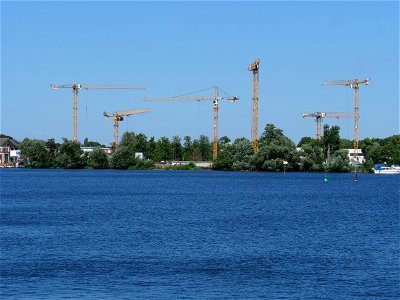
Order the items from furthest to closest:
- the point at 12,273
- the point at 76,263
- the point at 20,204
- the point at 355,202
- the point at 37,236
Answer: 1. the point at 355,202
2. the point at 20,204
3. the point at 37,236
4. the point at 76,263
5. the point at 12,273

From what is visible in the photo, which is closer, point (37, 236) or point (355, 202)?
point (37, 236)

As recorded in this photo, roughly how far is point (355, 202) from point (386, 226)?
98.0 ft

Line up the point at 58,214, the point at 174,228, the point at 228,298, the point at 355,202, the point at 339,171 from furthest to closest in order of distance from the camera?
the point at 339,171 < the point at 355,202 < the point at 58,214 < the point at 174,228 < the point at 228,298

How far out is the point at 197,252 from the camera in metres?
44.0

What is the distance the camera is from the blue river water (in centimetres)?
3434

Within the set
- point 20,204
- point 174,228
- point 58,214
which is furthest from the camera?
point 20,204

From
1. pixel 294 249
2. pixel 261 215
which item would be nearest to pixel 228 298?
pixel 294 249

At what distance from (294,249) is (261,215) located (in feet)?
75.4

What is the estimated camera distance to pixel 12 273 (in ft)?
122

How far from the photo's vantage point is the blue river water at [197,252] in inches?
1352

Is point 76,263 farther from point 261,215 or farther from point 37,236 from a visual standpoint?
point 261,215

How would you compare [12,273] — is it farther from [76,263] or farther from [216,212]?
[216,212]

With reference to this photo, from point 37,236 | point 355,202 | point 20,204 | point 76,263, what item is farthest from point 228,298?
point 355,202

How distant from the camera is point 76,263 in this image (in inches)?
1574
